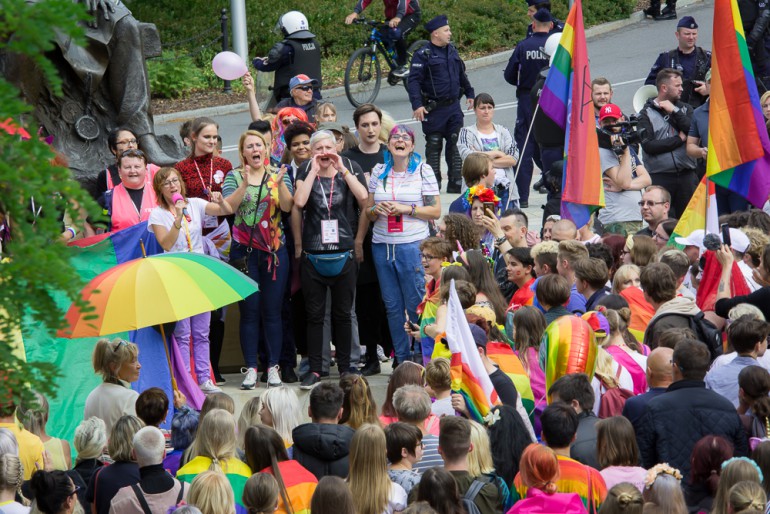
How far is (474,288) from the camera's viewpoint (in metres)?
8.45

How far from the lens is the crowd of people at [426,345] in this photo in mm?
6473

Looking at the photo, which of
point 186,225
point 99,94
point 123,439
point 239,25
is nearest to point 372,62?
point 239,25

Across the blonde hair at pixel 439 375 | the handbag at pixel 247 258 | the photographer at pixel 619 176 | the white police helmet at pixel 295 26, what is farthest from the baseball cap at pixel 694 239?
the white police helmet at pixel 295 26

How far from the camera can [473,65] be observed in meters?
25.6

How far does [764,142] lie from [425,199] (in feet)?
8.95

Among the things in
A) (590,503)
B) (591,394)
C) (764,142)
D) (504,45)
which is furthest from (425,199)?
(504,45)

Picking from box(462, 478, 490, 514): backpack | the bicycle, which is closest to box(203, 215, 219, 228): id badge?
box(462, 478, 490, 514): backpack

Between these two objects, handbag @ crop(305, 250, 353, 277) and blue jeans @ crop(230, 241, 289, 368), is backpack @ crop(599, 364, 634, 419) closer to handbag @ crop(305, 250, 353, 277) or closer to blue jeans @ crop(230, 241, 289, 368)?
handbag @ crop(305, 250, 353, 277)

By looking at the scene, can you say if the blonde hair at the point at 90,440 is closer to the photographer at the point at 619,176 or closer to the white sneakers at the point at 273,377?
the white sneakers at the point at 273,377

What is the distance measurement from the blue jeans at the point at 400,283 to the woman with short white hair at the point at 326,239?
227 millimetres

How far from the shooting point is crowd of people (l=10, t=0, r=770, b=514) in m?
6.47

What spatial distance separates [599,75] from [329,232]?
46.8 ft

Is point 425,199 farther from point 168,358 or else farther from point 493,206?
point 168,358

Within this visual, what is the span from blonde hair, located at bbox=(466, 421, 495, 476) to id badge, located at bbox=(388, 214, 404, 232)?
3768mm
